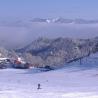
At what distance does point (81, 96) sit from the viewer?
92.7ft

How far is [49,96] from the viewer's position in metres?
28.3

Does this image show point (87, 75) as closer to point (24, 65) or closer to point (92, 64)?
point (92, 64)

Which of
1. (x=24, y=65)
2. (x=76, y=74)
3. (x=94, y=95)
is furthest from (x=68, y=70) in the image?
(x=94, y=95)

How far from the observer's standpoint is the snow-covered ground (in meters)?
29.6

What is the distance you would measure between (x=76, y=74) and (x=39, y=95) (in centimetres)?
2874

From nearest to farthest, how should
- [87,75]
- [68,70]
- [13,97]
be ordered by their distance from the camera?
1. [13,97]
2. [87,75]
3. [68,70]

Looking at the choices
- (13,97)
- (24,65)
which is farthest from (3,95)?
(24,65)

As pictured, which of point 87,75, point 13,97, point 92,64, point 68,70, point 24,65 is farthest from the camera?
point 24,65

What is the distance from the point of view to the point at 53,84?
1660 inches

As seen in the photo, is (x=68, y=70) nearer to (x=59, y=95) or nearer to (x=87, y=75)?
(x=87, y=75)

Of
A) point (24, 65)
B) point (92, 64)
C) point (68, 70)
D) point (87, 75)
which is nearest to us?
point (87, 75)

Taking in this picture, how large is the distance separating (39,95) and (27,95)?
0.75 metres

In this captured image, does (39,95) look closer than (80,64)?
Yes

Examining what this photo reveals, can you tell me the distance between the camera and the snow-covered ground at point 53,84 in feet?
97.1
